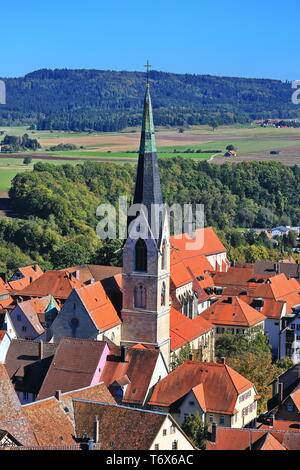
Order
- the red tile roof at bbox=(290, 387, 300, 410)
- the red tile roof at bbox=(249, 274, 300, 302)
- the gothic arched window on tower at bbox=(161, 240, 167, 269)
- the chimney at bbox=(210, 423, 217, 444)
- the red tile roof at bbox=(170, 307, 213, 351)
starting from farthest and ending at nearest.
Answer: the red tile roof at bbox=(249, 274, 300, 302), the red tile roof at bbox=(170, 307, 213, 351), the gothic arched window on tower at bbox=(161, 240, 167, 269), the red tile roof at bbox=(290, 387, 300, 410), the chimney at bbox=(210, 423, 217, 444)

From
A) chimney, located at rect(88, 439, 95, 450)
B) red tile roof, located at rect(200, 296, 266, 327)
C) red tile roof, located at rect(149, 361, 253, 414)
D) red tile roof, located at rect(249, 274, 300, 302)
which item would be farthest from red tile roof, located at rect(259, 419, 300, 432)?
red tile roof, located at rect(249, 274, 300, 302)

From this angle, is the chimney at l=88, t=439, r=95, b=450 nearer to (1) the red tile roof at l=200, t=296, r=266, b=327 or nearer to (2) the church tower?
(2) the church tower

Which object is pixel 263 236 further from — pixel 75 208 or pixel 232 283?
pixel 232 283

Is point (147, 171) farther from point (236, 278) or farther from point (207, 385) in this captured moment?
point (236, 278)

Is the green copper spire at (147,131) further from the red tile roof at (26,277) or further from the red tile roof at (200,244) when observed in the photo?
the red tile roof at (200,244)

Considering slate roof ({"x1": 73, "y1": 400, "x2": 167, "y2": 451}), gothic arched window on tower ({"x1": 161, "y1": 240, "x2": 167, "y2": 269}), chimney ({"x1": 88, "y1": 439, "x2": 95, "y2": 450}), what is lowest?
slate roof ({"x1": 73, "y1": 400, "x2": 167, "y2": 451})

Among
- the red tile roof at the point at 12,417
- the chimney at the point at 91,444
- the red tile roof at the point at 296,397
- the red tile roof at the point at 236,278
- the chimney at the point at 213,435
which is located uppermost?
the red tile roof at the point at 12,417

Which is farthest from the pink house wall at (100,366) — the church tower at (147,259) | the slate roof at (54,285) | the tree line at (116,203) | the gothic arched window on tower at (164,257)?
the tree line at (116,203)

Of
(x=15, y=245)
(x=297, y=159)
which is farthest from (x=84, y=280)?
(x=297, y=159)
